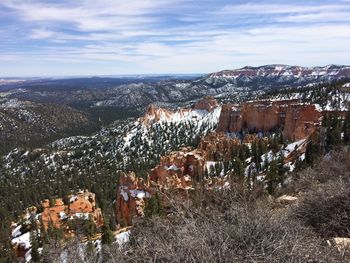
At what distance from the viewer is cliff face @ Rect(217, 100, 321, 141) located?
244 ft

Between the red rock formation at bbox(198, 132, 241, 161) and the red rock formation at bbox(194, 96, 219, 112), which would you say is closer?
the red rock formation at bbox(198, 132, 241, 161)

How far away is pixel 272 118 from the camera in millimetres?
97750

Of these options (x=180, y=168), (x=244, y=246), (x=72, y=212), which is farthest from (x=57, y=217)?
(x=244, y=246)

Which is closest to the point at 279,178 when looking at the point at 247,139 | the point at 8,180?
the point at 247,139

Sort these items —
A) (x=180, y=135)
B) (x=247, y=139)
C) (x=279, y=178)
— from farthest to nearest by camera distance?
1. (x=180, y=135)
2. (x=247, y=139)
3. (x=279, y=178)

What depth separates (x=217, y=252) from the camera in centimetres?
761

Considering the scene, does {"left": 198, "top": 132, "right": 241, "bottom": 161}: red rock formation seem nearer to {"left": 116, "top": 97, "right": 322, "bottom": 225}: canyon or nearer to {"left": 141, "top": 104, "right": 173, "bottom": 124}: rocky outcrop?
{"left": 116, "top": 97, "right": 322, "bottom": 225}: canyon

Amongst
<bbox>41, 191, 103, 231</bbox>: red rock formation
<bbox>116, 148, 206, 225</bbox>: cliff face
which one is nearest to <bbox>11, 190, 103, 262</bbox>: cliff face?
<bbox>41, 191, 103, 231</bbox>: red rock formation

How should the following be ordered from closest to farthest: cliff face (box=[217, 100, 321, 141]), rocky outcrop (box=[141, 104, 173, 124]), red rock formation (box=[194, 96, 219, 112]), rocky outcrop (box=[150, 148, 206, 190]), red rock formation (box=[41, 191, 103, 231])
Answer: red rock formation (box=[41, 191, 103, 231]), rocky outcrop (box=[150, 148, 206, 190]), cliff face (box=[217, 100, 321, 141]), rocky outcrop (box=[141, 104, 173, 124]), red rock formation (box=[194, 96, 219, 112])

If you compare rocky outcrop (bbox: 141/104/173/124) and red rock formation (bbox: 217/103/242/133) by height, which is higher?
red rock formation (bbox: 217/103/242/133)

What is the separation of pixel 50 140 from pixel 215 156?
130 m

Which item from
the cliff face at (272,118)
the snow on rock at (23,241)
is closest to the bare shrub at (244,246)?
the snow on rock at (23,241)

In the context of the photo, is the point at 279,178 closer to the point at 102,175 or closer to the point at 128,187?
the point at 128,187

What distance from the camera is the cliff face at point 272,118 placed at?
74.4 meters
